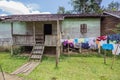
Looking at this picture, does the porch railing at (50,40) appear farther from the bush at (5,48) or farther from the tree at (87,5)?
the tree at (87,5)

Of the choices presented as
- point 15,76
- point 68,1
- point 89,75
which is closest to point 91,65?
point 89,75

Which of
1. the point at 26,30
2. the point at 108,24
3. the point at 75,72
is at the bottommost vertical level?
the point at 75,72

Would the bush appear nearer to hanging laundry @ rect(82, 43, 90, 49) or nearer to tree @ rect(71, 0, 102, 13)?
hanging laundry @ rect(82, 43, 90, 49)

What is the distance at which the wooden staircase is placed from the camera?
15.0m

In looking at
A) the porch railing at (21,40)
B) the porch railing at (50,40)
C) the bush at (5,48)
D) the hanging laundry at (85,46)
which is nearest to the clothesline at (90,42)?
the hanging laundry at (85,46)

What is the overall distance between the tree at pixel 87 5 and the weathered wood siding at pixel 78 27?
14.4m

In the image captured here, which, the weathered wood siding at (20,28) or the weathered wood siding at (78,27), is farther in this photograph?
the weathered wood siding at (20,28)

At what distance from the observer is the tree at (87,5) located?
107 ft

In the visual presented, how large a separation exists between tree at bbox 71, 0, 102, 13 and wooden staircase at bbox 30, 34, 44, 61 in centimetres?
1589

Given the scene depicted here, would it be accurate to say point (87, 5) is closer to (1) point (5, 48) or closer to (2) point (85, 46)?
(2) point (85, 46)

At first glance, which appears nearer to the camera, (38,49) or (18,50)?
(38,49)

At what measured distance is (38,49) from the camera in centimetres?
1619

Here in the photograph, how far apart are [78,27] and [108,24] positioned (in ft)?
9.30

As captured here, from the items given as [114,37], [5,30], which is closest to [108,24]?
[114,37]
